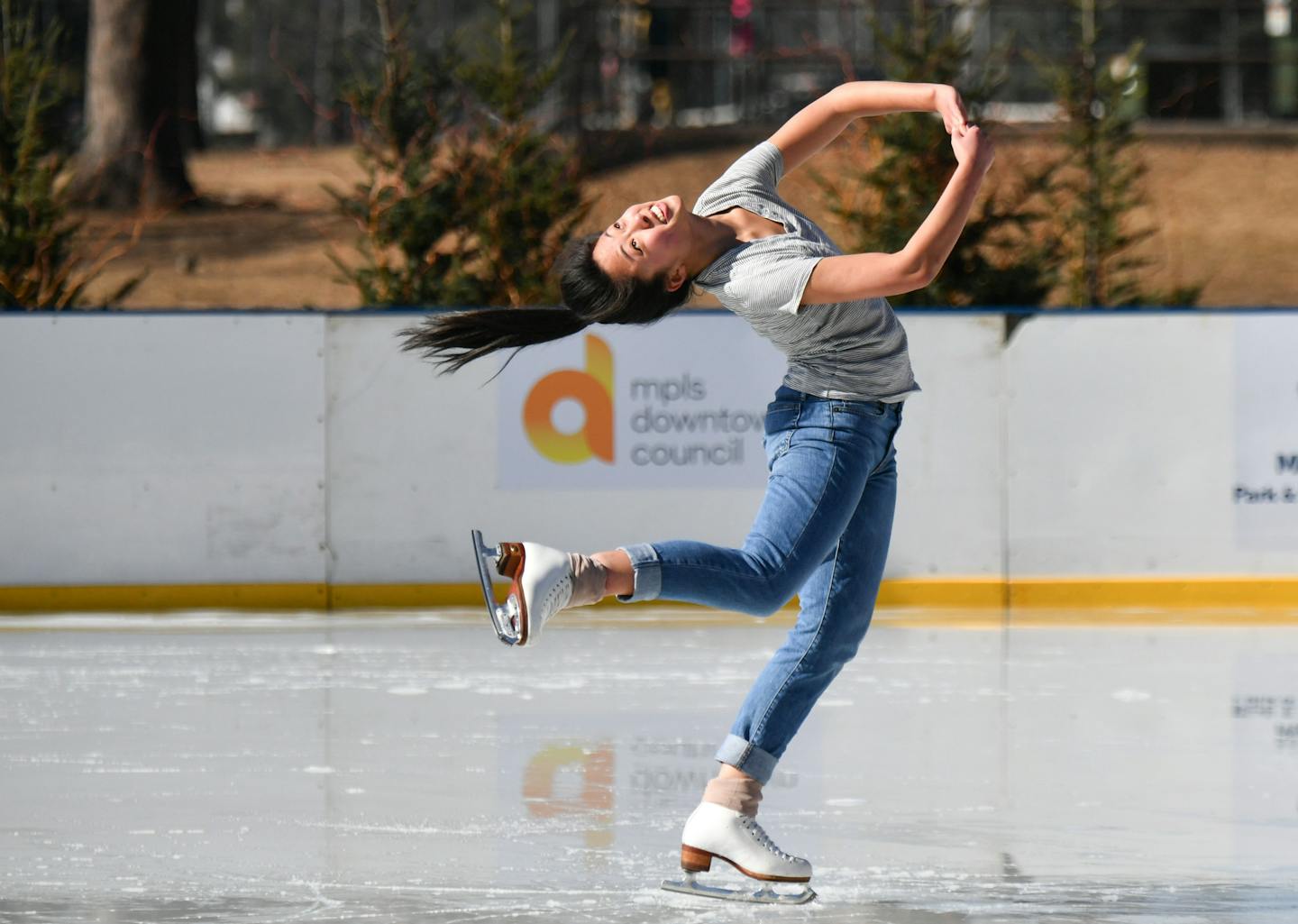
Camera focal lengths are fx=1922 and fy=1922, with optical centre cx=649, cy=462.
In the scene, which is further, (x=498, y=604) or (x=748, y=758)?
(x=748, y=758)

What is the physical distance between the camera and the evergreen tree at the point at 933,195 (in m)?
12.3

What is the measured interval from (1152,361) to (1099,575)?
1061 mm

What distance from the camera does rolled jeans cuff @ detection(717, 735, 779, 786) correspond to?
3.90 m

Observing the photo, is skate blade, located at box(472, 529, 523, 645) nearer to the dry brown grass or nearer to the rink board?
the rink board

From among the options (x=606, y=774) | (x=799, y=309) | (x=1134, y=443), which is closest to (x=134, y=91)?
(x=1134, y=443)

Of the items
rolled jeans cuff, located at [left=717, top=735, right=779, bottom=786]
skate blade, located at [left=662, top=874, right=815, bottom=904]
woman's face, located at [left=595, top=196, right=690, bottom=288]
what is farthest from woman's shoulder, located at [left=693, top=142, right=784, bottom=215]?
skate blade, located at [left=662, top=874, right=815, bottom=904]

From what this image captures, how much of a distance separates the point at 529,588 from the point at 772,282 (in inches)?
29.3

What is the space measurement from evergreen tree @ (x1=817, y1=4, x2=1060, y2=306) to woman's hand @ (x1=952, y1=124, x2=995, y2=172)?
332 inches

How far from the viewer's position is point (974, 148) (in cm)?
346

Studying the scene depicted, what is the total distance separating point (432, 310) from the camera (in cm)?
929

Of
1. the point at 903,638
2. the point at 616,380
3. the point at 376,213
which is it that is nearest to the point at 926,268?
the point at 903,638

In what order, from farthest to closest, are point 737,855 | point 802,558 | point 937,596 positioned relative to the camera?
point 937,596 < point 737,855 < point 802,558

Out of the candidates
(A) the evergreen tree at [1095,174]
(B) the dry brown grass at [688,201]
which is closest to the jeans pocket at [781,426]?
(A) the evergreen tree at [1095,174]

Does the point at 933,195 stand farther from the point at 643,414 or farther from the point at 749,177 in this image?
the point at 749,177
